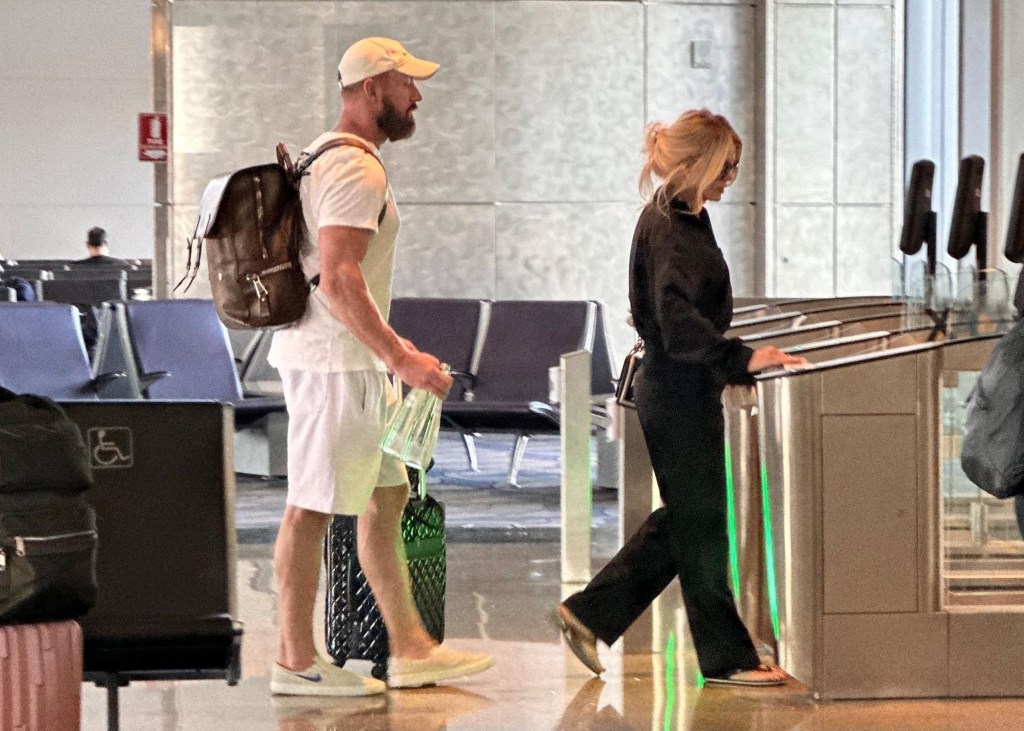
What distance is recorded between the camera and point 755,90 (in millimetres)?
10938

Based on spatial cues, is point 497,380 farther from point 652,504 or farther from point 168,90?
point 652,504

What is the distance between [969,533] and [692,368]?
2.70 ft

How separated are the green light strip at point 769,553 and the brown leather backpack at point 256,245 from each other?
53.0 inches

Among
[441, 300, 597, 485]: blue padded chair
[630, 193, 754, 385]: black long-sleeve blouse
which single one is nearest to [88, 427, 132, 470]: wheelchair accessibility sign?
[630, 193, 754, 385]: black long-sleeve blouse

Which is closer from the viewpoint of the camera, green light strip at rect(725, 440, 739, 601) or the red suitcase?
the red suitcase

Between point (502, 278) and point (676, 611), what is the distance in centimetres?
588

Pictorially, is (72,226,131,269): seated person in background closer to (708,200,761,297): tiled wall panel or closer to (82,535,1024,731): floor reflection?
(708,200,761,297): tiled wall panel

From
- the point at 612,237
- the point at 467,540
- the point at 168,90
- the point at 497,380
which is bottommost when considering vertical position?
the point at 467,540

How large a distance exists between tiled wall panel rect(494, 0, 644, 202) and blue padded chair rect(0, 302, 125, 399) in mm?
3049

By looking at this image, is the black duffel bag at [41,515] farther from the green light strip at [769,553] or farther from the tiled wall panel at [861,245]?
the tiled wall panel at [861,245]

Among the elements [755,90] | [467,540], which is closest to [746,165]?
[755,90]

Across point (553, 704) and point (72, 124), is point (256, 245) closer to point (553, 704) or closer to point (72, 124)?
point (553, 704)

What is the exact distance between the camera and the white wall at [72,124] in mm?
21391

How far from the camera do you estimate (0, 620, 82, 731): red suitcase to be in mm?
3068
